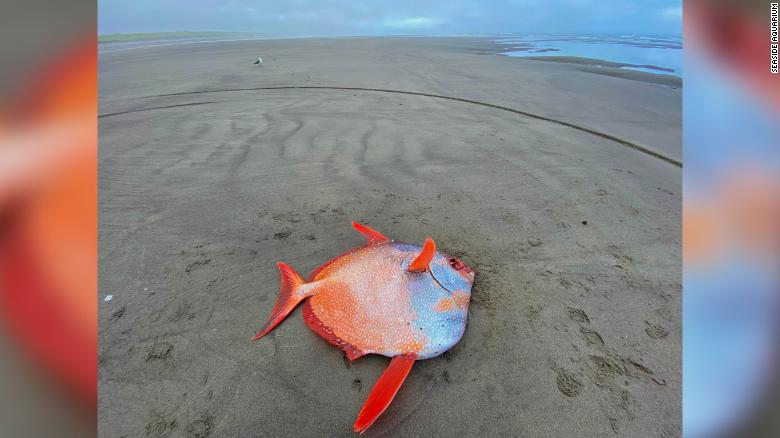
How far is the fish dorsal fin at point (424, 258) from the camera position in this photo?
5.54 ft

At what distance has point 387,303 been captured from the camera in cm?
183

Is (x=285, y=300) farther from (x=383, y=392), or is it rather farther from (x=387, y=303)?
(x=383, y=392)

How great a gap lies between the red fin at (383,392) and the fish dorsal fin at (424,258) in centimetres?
41

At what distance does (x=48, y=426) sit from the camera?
0.43 meters

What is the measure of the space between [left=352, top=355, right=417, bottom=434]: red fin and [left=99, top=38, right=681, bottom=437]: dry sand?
7.1 inches

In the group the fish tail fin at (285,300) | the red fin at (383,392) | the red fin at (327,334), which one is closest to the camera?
the red fin at (383,392)

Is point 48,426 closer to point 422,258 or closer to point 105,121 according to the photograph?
point 422,258

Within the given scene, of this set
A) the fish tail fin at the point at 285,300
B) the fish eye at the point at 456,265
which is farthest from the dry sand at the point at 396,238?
the fish eye at the point at 456,265

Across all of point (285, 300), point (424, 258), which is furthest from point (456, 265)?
point (285, 300)

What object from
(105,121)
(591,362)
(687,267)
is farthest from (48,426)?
(105,121)

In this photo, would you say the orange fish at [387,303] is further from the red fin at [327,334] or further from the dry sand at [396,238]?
the dry sand at [396,238]

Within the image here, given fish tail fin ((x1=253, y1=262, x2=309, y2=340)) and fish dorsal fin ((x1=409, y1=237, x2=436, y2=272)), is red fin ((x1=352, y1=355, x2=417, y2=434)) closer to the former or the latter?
Answer: fish dorsal fin ((x1=409, y1=237, x2=436, y2=272))

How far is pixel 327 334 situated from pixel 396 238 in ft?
3.48

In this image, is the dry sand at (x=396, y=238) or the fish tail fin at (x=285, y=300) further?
the fish tail fin at (x=285, y=300)
